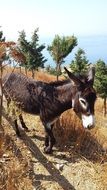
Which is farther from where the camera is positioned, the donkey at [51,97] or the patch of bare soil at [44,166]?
the donkey at [51,97]

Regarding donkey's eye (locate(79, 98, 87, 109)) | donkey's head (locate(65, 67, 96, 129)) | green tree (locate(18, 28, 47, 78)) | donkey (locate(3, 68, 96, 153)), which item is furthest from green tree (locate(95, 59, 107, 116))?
donkey's eye (locate(79, 98, 87, 109))

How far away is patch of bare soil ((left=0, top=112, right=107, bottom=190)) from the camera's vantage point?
7.80 meters

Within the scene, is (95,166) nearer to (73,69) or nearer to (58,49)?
(58,49)

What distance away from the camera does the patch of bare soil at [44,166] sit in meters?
7.80

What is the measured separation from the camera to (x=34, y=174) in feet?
27.8

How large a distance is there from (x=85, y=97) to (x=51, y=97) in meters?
1.34

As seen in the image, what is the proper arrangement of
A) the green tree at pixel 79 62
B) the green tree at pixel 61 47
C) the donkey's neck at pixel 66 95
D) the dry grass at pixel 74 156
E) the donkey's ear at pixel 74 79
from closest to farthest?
1. the dry grass at pixel 74 156
2. the donkey's ear at pixel 74 79
3. the donkey's neck at pixel 66 95
4. the green tree at pixel 61 47
5. the green tree at pixel 79 62

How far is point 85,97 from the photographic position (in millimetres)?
8305

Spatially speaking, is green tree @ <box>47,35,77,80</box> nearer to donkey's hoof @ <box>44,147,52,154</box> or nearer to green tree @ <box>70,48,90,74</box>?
green tree @ <box>70,48,90,74</box>

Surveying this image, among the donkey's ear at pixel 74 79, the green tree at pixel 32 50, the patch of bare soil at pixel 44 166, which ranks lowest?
the patch of bare soil at pixel 44 166

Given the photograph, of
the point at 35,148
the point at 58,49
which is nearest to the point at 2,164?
the point at 35,148

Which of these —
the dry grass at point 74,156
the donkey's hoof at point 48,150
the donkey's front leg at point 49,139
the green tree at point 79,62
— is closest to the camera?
the dry grass at point 74,156

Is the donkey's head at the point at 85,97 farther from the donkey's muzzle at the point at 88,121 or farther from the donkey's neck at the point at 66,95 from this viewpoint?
the donkey's neck at the point at 66,95

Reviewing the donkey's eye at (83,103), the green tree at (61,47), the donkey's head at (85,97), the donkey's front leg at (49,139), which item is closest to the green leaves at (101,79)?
the green tree at (61,47)
